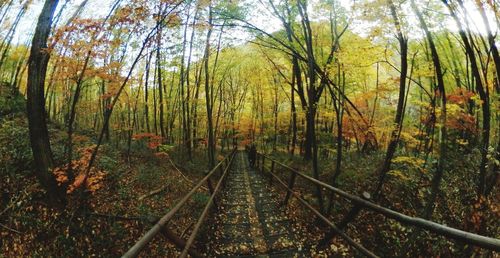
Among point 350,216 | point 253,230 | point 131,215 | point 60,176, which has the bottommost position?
point 131,215

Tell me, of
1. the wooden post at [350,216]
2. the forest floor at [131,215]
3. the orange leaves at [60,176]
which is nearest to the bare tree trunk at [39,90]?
the orange leaves at [60,176]

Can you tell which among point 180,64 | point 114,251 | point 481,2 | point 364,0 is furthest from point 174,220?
point 180,64

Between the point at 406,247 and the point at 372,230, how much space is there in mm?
1308

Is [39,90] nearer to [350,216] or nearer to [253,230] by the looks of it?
[253,230]

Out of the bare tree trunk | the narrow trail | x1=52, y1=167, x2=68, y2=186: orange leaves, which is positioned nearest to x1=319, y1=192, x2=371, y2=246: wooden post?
the narrow trail

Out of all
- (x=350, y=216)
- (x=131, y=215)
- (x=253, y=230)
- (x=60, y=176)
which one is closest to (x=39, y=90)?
(x=60, y=176)

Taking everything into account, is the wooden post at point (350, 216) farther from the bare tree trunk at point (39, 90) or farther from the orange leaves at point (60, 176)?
the bare tree trunk at point (39, 90)

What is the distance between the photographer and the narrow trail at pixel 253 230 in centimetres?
462

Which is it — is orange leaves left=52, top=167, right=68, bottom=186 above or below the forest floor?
above

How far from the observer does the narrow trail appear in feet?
15.2

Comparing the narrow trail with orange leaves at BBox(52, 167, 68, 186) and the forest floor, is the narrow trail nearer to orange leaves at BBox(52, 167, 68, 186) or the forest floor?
the forest floor

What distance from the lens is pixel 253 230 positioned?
552 centimetres

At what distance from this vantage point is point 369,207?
9.47ft

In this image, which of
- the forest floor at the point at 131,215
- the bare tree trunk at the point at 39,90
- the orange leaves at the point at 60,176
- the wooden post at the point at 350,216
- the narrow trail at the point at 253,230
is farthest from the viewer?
the orange leaves at the point at 60,176
